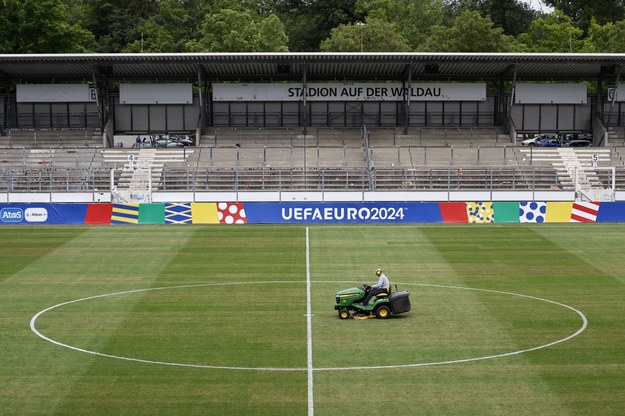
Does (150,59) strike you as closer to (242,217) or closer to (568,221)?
(242,217)

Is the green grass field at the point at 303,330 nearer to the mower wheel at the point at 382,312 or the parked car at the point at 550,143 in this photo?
the mower wheel at the point at 382,312

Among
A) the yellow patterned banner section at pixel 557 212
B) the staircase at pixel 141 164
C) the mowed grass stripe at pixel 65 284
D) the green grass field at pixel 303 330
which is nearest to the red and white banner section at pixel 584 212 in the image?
the yellow patterned banner section at pixel 557 212

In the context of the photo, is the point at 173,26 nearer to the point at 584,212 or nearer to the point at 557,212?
the point at 557,212

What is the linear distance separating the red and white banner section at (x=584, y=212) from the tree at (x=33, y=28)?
59723 mm

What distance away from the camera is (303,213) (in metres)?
56.9

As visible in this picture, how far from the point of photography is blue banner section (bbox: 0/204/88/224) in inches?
2228

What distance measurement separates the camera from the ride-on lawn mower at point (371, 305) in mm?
29641

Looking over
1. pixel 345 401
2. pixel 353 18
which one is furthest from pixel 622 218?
pixel 353 18

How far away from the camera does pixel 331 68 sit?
252 feet

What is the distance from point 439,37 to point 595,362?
84.4 meters

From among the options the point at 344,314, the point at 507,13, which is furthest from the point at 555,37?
the point at 344,314

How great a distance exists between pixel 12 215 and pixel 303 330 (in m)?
33.0

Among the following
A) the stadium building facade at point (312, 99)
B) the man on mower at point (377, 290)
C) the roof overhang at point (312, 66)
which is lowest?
the man on mower at point (377, 290)

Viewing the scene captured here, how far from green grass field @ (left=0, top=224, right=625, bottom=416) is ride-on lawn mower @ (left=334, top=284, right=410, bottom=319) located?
1.24 ft
